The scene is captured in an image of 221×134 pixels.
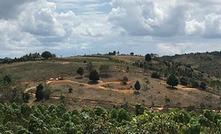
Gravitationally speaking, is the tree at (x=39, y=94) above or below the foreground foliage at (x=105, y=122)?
below

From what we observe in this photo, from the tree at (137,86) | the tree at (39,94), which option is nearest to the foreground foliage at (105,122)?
the tree at (39,94)

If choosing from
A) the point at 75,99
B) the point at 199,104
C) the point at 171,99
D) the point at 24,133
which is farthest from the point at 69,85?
the point at 24,133

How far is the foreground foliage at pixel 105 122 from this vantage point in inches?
1436

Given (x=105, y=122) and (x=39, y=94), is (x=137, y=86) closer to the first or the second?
(x=39, y=94)

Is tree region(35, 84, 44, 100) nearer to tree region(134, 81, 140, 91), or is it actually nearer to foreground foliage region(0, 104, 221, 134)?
tree region(134, 81, 140, 91)

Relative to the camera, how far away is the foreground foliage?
3647 centimetres

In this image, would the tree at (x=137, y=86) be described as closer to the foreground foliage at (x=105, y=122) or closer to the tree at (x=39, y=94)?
the tree at (x=39, y=94)

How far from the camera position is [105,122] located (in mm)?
36656

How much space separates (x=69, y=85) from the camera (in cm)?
19525

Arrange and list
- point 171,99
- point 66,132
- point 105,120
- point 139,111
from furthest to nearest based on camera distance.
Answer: point 171,99 < point 139,111 < point 66,132 < point 105,120

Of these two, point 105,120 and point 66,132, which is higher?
point 105,120

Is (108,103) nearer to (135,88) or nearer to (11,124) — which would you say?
(135,88)

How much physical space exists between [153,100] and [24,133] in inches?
4243

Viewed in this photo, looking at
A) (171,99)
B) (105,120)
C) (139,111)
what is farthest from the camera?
(171,99)
